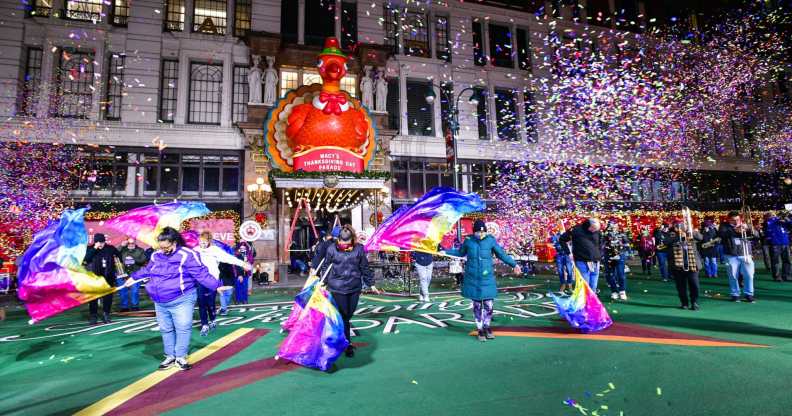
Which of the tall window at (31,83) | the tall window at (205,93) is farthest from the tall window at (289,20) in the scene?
the tall window at (31,83)

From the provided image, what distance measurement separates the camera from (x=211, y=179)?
20.1 m

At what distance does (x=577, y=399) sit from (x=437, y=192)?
368 centimetres

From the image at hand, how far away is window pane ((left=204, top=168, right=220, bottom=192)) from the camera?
20.1 meters

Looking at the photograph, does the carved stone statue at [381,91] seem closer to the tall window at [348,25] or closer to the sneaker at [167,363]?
the tall window at [348,25]

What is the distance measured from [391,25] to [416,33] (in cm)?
170

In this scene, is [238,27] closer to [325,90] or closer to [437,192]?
[325,90]

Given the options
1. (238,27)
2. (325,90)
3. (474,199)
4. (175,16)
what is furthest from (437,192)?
(175,16)

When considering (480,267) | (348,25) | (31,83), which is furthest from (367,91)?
(480,267)

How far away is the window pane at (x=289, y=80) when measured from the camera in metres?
20.8

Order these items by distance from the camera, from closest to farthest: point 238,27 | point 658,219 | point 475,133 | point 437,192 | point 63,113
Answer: point 437,192, point 63,113, point 238,27, point 475,133, point 658,219

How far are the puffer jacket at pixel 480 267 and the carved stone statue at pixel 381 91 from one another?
16.3 meters

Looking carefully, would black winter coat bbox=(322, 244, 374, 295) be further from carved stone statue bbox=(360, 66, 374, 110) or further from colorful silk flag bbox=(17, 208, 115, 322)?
carved stone statue bbox=(360, 66, 374, 110)

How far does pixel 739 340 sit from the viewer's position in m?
5.57

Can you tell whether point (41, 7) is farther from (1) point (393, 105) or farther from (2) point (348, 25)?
(1) point (393, 105)
